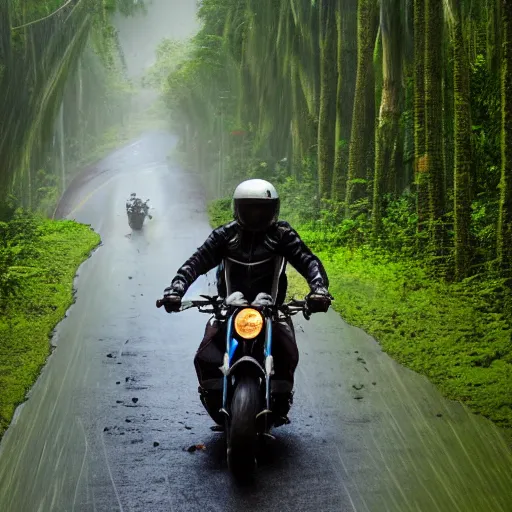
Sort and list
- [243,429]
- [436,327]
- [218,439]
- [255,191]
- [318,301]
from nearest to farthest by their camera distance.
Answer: [243,429]
[318,301]
[255,191]
[218,439]
[436,327]

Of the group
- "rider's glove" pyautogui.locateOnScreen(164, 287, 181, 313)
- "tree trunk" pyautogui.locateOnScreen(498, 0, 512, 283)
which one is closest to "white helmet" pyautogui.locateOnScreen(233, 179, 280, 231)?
"rider's glove" pyautogui.locateOnScreen(164, 287, 181, 313)

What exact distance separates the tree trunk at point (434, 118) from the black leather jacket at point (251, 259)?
7.01m

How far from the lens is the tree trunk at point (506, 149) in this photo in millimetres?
10094

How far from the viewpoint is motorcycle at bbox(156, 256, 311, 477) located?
4.97 metres

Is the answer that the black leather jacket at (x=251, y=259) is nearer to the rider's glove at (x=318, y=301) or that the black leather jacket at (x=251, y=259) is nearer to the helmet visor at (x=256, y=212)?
the helmet visor at (x=256, y=212)

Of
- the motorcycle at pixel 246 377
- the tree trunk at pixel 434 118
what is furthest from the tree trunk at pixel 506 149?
the motorcycle at pixel 246 377

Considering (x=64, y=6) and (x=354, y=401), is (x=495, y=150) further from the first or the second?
(x=64, y=6)

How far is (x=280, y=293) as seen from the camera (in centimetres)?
601

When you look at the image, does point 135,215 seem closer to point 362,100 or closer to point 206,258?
point 362,100

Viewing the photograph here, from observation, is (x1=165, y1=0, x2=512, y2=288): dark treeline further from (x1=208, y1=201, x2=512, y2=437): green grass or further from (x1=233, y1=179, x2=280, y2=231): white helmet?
(x1=233, y1=179, x2=280, y2=231): white helmet

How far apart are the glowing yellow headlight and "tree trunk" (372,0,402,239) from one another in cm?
1082

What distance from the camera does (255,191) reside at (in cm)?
582

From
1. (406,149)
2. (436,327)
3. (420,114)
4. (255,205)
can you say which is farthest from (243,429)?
(406,149)

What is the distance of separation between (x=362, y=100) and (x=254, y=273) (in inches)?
484
